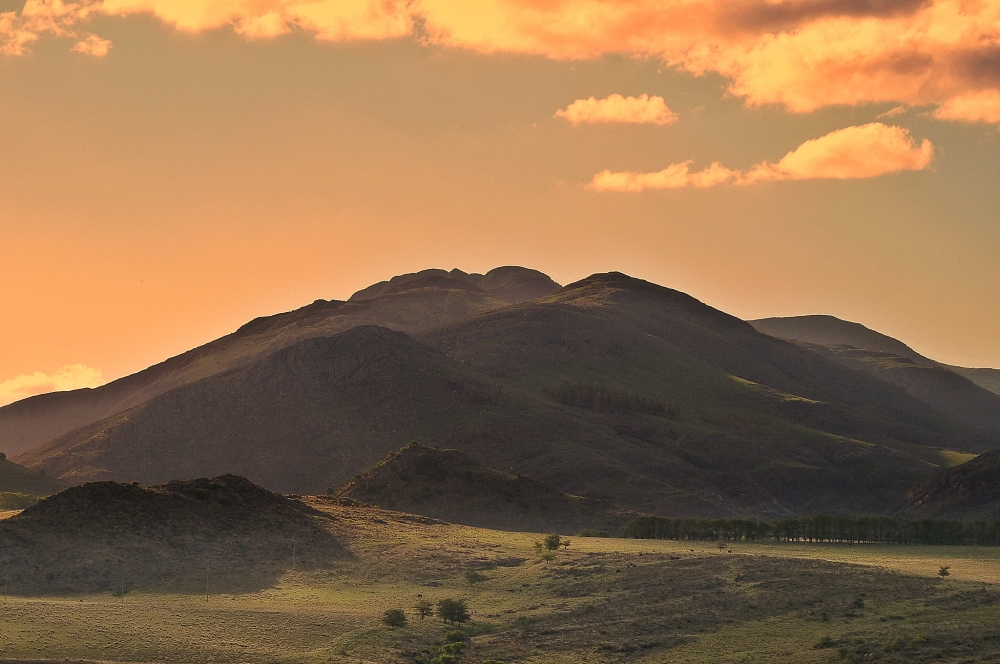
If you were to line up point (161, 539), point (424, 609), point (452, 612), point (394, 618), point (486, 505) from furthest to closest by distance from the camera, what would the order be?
point (486, 505)
point (161, 539)
point (424, 609)
point (452, 612)
point (394, 618)

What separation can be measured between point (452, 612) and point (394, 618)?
5802 mm

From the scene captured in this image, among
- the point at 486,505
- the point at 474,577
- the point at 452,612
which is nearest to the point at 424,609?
the point at 452,612

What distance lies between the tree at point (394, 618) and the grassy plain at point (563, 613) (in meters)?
0.74

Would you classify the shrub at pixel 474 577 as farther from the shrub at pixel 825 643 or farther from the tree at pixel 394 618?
the shrub at pixel 825 643

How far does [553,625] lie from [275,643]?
72.2 feet

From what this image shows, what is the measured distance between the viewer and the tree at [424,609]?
103562 millimetres

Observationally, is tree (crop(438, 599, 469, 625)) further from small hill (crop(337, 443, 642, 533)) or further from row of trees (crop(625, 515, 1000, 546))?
small hill (crop(337, 443, 642, 533))

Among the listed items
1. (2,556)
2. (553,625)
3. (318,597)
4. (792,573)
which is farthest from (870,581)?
(2,556)

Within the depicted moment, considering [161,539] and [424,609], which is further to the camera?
[161,539]

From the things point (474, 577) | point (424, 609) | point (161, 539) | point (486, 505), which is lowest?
point (424, 609)

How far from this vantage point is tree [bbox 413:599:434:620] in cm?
10356

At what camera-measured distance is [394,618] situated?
9938 centimetres

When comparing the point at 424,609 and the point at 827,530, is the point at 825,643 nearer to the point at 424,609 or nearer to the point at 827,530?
the point at 424,609

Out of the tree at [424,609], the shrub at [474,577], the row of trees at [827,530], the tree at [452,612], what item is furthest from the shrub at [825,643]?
the row of trees at [827,530]
